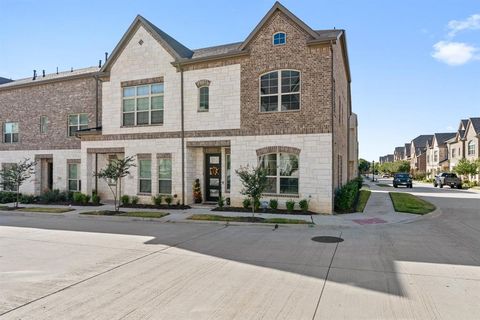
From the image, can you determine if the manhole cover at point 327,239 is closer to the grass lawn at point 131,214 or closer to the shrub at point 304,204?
the shrub at point 304,204

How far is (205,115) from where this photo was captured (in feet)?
54.2

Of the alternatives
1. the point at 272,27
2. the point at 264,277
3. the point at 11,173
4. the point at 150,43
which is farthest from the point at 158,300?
the point at 11,173

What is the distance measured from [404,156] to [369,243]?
4208 inches

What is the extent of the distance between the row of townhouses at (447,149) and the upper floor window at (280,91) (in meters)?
43.7

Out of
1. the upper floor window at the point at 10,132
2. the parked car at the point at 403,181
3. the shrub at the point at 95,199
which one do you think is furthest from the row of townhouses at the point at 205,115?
the parked car at the point at 403,181

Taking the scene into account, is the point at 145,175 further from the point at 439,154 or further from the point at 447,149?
A: the point at 439,154

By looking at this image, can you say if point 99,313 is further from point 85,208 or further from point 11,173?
point 11,173

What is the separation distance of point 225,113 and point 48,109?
549 inches

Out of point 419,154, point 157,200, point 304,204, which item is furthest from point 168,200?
point 419,154

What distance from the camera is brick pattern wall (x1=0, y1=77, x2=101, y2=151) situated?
20.8 metres

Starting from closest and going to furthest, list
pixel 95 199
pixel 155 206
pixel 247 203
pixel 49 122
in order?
1. pixel 247 203
2. pixel 155 206
3. pixel 95 199
4. pixel 49 122

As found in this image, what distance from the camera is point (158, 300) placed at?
5.16m

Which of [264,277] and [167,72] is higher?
[167,72]

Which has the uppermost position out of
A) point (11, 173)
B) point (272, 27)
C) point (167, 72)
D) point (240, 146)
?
point (272, 27)
